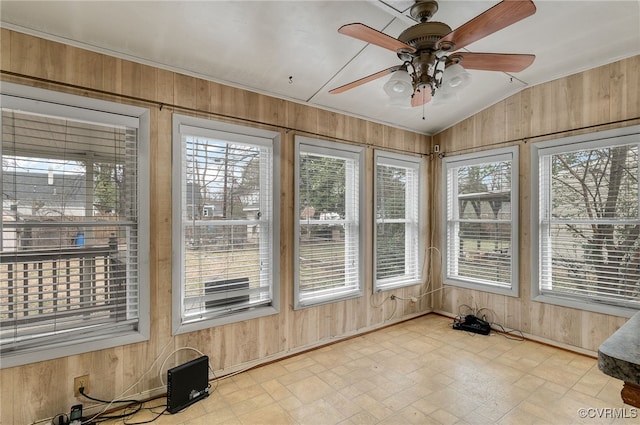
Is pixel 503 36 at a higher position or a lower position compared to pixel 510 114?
higher

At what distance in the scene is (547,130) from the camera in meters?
3.48

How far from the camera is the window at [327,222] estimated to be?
3.38 meters

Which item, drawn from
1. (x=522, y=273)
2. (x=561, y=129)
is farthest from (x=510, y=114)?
(x=522, y=273)

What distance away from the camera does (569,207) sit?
11.1 feet

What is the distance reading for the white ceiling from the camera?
6.74 ft

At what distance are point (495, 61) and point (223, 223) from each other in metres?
2.38

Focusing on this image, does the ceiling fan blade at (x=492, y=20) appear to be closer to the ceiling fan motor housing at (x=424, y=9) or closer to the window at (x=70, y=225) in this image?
the ceiling fan motor housing at (x=424, y=9)

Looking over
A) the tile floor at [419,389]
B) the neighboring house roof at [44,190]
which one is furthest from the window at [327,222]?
the neighboring house roof at [44,190]

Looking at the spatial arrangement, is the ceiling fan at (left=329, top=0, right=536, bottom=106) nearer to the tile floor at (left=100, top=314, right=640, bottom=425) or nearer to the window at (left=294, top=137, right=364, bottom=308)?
the window at (left=294, top=137, right=364, bottom=308)

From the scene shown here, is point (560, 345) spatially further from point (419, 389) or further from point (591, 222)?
point (419, 389)

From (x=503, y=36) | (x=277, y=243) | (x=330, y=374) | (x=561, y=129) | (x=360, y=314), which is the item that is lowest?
(x=330, y=374)

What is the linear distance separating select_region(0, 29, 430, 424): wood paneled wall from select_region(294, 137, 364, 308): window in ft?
0.40

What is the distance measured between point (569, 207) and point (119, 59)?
4.38 m

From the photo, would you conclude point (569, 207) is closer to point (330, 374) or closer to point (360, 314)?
point (360, 314)
